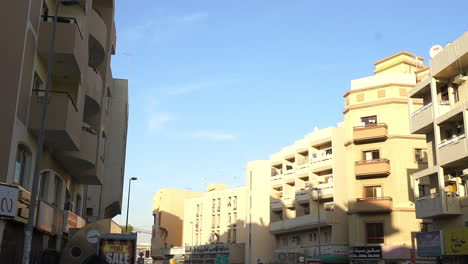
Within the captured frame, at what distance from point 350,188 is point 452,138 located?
21.5 meters

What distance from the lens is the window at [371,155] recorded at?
171 feet

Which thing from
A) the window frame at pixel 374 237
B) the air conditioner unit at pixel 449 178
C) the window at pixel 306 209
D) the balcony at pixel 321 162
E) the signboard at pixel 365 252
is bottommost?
the signboard at pixel 365 252

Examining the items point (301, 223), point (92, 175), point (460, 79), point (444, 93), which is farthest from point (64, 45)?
point (301, 223)

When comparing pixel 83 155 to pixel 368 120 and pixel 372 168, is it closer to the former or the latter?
pixel 372 168

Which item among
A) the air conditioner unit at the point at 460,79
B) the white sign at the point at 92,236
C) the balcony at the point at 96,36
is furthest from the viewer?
the air conditioner unit at the point at 460,79

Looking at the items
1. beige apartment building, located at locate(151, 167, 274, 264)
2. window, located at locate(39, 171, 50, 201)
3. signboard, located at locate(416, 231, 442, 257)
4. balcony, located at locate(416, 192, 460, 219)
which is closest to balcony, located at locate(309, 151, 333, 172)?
beige apartment building, located at locate(151, 167, 274, 264)

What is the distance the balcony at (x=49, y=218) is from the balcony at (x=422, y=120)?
22.2 m

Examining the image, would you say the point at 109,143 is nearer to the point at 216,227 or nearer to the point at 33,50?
the point at 33,50

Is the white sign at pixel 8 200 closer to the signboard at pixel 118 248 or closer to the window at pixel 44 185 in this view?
the signboard at pixel 118 248

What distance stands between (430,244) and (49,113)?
77.1ft

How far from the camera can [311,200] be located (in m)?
59.4

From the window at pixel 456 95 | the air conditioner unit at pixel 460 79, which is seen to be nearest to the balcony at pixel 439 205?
the window at pixel 456 95

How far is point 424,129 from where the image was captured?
34.8 m

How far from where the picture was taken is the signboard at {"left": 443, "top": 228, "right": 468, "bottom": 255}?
28.1 meters
